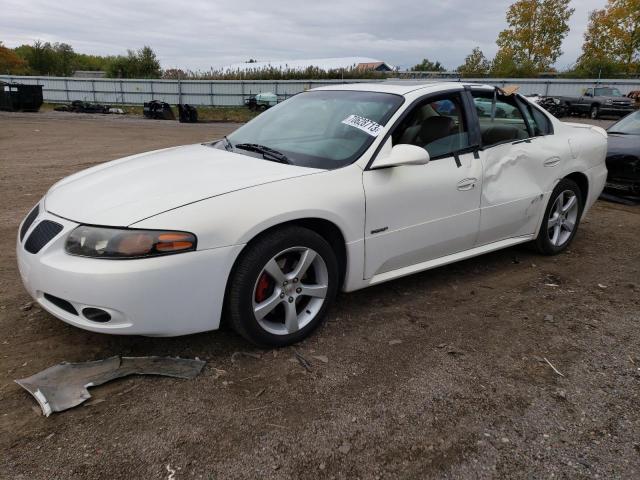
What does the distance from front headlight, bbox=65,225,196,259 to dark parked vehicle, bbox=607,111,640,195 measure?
6.94m

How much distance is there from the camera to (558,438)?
2.38 metres

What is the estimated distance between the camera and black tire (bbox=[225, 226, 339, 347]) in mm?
2801

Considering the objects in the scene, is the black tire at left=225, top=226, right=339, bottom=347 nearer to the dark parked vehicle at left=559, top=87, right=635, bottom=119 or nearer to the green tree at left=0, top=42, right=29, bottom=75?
the dark parked vehicle at left=559, top=87, right=635, bottom=119

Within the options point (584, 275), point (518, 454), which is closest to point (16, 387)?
point (518, 454)

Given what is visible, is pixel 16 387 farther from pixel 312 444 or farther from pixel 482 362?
pixel 482 362

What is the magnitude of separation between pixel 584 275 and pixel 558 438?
8.19ft

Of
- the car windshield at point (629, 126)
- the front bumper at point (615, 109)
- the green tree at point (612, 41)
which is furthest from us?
the green tree at point (612, 41)

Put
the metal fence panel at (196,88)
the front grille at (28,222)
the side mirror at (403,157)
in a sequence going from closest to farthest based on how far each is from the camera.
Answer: the front grille at (28,222) → the side mirror at (403,157) → the metal fence panel at (196,88)

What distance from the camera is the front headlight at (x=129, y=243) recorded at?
2555mm

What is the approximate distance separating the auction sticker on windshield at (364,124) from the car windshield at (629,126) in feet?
20.5

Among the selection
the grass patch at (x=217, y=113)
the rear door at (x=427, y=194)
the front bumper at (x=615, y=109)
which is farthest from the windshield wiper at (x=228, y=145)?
the front bumper at (x=615, y=109)

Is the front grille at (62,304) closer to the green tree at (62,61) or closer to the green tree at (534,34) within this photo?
the green tree at (534,34)

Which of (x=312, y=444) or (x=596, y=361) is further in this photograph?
(x=596, y=361)

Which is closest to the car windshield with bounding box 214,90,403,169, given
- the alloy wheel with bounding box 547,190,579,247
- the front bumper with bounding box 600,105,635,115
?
the alloy wheel with bounding box 547,190,579,247
